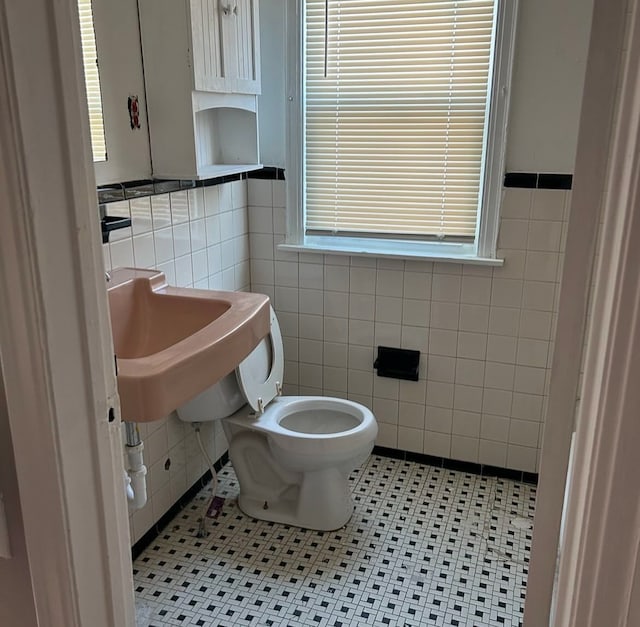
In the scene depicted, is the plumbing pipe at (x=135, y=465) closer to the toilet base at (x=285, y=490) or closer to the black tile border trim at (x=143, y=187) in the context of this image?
the black tile border trim at (x=143, y=187)

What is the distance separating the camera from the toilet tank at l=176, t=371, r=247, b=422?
220 cm

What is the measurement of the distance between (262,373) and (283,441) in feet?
0.98

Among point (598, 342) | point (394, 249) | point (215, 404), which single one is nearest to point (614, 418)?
point (598, 342)

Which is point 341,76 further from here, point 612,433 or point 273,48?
point 612,433

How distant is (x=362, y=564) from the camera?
6.95ft

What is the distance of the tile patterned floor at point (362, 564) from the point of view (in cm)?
190

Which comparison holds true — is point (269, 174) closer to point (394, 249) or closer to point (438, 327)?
point (394, 249)

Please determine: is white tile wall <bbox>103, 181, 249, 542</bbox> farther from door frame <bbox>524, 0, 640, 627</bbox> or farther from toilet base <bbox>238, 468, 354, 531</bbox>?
door frame <bbox>524, 0, 640, 627</bbox>

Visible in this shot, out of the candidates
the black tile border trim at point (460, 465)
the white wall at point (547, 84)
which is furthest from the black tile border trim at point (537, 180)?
the black tile border trim at point (460, 465)

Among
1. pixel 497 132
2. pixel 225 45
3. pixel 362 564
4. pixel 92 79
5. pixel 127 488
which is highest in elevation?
pixel 225 45

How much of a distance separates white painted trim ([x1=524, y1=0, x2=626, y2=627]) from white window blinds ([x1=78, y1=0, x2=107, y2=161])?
137 cm

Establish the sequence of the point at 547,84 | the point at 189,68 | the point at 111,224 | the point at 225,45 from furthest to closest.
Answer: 1. the point at 547,84
2. the point at 225,45
3. the point at 189,68
4. the point at 111,224

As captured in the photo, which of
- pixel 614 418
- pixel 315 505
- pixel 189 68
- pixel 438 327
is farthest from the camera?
pixel 438 327

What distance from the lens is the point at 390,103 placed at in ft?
7.92
